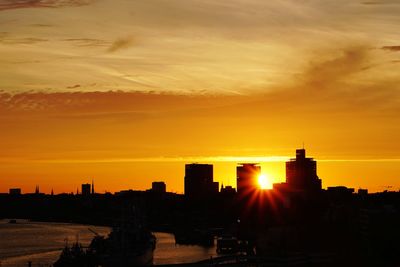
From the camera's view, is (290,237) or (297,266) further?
(290,237)

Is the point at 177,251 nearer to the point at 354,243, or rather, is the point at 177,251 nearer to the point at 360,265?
the point at 354,243

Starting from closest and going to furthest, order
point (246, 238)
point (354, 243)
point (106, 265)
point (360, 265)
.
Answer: point (360, 265), point (106, 265), point (354, 243), point (246, 238)

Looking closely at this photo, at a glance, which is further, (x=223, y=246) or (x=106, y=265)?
(x=223, y=246)

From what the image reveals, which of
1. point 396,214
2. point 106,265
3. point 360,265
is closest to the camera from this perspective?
point 360,265

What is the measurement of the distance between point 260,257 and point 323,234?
79.3ft

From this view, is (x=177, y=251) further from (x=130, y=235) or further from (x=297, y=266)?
(x=297, y=266)

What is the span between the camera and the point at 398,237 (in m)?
123

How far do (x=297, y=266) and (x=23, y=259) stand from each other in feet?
166

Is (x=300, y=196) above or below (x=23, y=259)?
above

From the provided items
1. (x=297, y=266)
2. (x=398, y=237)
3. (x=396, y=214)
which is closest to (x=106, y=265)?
(x=297, y=266)

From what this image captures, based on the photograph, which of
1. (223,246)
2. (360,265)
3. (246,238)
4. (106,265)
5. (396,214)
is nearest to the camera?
(360,265)

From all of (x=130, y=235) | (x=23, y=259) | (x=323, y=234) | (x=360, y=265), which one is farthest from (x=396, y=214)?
(x=23, y=259)

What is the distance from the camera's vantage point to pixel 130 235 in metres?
136

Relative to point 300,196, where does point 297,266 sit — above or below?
below
